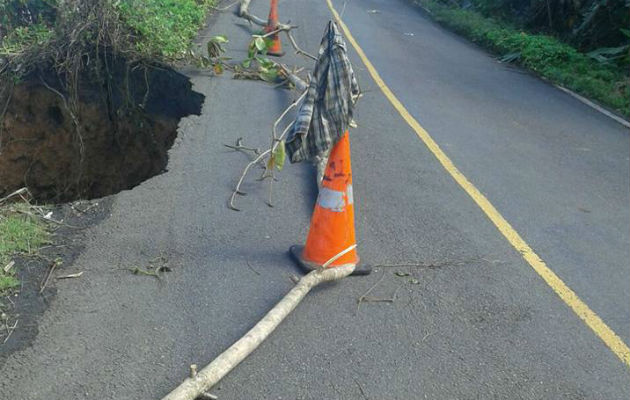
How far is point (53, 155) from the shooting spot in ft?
27.5

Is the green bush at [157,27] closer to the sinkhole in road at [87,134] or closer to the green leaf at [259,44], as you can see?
the sinkhole in road at [87,134]

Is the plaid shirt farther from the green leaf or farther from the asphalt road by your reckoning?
the green leaf

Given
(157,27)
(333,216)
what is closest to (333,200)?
(333,216)

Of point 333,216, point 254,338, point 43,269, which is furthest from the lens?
point 333,216

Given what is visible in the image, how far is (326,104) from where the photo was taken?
487 cm

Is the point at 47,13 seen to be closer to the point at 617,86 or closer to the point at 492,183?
the point at 492,183

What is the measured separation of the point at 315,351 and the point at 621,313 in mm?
2224

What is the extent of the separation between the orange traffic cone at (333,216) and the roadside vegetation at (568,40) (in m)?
7.16

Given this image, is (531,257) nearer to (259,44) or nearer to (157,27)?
(259,44)

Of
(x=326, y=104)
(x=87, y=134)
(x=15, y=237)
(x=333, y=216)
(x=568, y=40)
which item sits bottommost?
(x=87, y=134)

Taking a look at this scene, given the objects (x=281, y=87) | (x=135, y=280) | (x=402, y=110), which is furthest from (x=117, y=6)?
(x=135, y=280)

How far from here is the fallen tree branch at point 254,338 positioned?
362 centimetres

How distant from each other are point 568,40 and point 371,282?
37.3ft

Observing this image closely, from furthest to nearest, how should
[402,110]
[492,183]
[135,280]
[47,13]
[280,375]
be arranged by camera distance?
[47,13], [402,110], [492,183], [135,280], [280,375]
